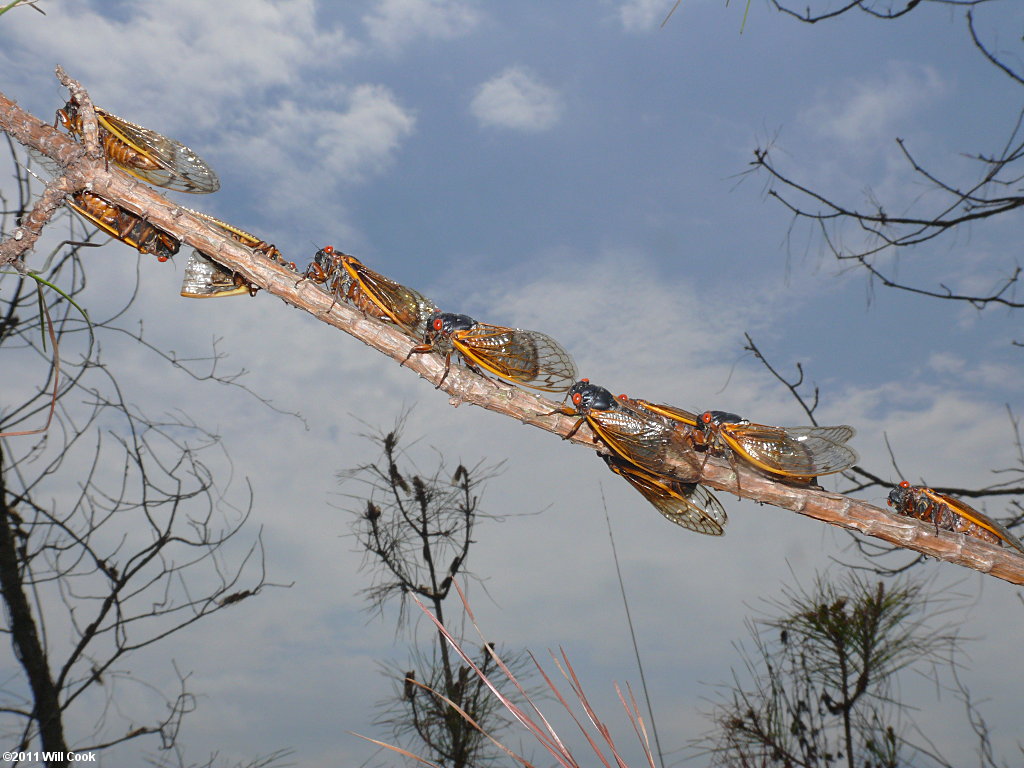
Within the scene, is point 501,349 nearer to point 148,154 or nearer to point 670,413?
point 670,413

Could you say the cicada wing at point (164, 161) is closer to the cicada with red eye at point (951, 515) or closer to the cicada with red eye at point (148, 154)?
the cicada with red eye at point (148, 154)

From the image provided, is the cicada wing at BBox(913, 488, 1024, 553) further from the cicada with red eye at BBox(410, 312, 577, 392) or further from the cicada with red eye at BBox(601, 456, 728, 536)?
the cicada with red eye at BBox(410, 312, 577, 392)

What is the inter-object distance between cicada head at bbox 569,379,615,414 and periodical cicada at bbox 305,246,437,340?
0.30 m

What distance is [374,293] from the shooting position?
4.64ft

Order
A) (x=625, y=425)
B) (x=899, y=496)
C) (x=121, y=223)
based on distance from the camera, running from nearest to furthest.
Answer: (x=625, y=425) → (x=121, y=223) → (x=899, y=496)

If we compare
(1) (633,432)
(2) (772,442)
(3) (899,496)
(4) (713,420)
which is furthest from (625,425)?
(3) (899,496)

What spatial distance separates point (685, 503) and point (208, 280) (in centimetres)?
100

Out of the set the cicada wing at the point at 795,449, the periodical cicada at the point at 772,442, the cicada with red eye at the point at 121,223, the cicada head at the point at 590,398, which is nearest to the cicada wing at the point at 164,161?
the cicada with red eye at the point at 121,223

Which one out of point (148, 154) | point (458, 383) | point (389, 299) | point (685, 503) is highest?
point (148, 154)

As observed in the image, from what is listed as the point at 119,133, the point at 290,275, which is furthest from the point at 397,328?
the point at 119,133

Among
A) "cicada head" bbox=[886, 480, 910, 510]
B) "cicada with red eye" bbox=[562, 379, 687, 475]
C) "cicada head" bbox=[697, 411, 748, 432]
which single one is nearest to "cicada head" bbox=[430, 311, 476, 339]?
"cicada with red eye" bbox=[562, 379, 687, 475]

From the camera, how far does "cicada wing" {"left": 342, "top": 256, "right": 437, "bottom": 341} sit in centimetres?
141

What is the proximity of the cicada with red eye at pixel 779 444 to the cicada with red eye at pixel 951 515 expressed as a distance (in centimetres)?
24

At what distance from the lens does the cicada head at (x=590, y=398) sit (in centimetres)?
131
